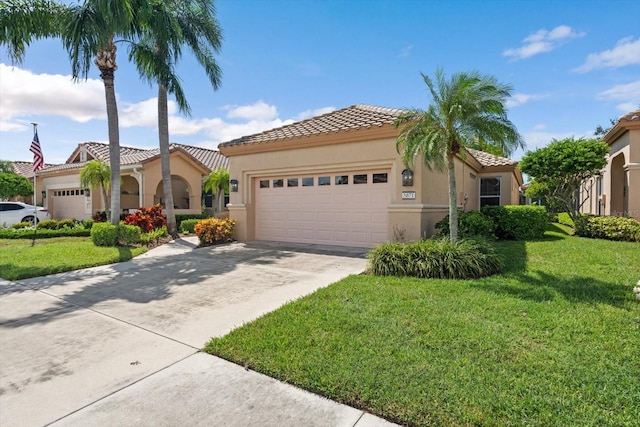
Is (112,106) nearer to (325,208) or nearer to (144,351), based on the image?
(325,208)

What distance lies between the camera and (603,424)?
2.44m

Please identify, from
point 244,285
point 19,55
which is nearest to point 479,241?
point 244,285

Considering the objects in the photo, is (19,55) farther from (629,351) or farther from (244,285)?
(629,351)

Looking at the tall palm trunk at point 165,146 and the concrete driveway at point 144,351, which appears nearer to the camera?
the concrete driveway at point 144,351

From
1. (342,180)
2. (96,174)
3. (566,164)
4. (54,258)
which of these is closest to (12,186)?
(96,174)

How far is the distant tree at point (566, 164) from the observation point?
11664 millimetres

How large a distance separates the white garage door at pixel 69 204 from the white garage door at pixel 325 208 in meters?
16.0

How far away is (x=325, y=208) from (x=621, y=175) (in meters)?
13.5

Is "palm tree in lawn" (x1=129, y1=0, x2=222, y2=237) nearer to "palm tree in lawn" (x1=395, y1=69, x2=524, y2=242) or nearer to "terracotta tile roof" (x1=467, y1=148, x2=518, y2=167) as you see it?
"palm tree in lawn" (x1=395, y1=69, x2=524, y2=242)

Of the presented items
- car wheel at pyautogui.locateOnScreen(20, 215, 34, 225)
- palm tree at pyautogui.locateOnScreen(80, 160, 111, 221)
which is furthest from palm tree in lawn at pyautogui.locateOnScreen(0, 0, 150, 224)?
car wheel at pyautogui.locateOnScreen(20, 215, 34, 225)

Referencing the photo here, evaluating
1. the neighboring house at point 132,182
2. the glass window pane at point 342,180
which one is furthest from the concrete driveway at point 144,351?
the neighboring house at point 132,182

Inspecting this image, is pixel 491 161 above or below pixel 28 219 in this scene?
above

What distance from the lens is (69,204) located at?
2339 centimetres

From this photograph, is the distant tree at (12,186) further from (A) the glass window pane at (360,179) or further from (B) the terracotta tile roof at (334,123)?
(A) the glass window pane at (360,179)
